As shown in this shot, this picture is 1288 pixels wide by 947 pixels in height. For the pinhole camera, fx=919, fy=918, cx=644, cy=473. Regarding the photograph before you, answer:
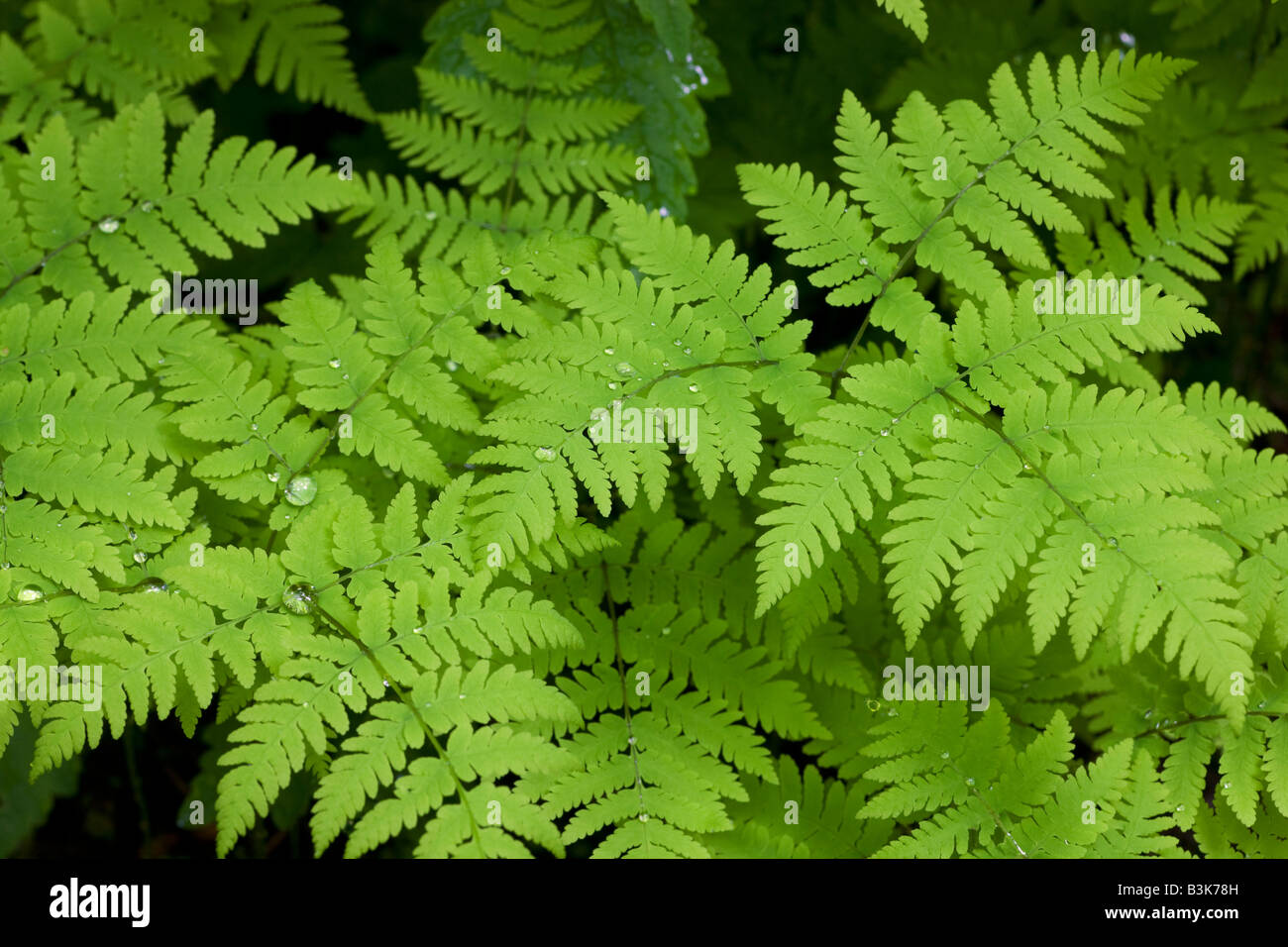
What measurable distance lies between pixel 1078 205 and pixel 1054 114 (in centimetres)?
97

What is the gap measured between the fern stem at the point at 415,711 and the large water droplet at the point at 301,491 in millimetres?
350

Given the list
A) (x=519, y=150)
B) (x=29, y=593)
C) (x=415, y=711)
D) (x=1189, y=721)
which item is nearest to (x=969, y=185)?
(x=519, y=150)

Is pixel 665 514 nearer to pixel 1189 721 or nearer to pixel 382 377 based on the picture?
pixel 382 377

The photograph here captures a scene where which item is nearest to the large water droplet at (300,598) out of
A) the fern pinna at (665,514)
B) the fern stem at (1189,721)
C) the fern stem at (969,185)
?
the fern pinna at (665,514)

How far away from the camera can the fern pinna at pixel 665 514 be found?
7.73 ft

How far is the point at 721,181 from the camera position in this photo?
13.9 feet

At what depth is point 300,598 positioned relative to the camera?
8.30ft

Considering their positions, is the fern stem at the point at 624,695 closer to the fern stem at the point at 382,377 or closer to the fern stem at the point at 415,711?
the fern stem at the point at 415,711

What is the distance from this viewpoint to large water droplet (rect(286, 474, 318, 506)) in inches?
107

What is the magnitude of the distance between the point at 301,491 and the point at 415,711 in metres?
0.78

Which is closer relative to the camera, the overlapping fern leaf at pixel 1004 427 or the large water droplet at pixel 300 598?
the overlapping fern leaf at pixel 1004 427

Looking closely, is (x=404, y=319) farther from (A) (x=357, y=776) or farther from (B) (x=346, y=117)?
(B) (x=346, y=117)

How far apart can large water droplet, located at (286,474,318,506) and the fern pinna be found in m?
0.02

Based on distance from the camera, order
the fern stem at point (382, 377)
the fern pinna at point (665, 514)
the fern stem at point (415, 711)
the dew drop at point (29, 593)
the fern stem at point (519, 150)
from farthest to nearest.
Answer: the fern stem at point (519, 150) → the fern stem at point (382, 377) → the dew drop at point (29, 593) → the fern pinna at point (665, 514) → the fern stem at point (415, 711)
